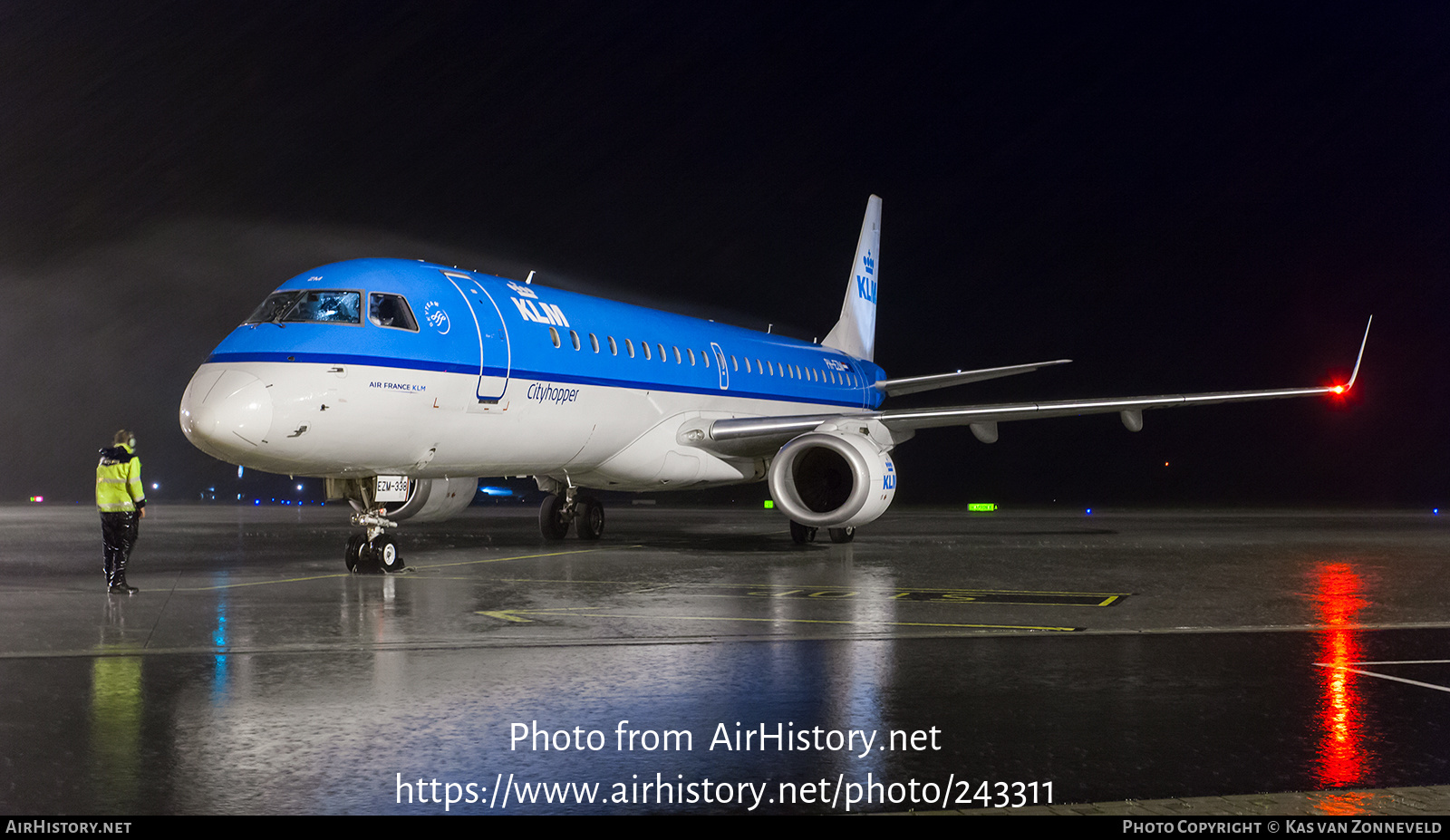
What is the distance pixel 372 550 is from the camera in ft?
42.7

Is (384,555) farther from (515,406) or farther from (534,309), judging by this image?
(534,309)

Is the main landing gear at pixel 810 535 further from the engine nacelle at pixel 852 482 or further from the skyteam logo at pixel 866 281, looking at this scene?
the skyteam logo at pixel 866 281

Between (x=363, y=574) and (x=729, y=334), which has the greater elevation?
(x=729, y=334)

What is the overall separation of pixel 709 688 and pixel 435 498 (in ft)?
38.8

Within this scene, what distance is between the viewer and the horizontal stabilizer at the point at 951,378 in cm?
2178

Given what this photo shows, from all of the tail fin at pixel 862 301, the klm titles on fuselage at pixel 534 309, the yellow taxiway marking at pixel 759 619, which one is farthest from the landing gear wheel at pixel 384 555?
the tail fin at pixel 862 301

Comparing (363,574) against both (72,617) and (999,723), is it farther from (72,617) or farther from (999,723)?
(999,723)

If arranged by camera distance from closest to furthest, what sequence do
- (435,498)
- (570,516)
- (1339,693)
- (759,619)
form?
(1339,693)
(759,619)
(435,498)
(570,516)

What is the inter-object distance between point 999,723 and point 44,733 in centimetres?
434

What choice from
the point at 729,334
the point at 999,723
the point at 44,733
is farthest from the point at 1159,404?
the point at 44,733

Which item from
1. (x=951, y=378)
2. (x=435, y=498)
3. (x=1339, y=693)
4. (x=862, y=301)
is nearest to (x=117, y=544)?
(x=435, y=498)

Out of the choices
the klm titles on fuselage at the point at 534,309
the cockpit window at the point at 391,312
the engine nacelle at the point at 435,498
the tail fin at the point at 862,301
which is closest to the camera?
the cockpit window at the point at 391,312

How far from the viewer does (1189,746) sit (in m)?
4.78

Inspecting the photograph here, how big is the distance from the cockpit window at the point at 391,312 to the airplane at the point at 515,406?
19 millimetres
